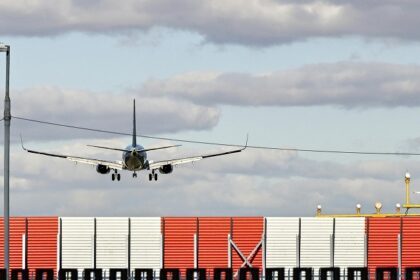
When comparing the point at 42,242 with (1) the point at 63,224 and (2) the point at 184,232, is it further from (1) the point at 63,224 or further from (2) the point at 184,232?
(2) the point at 184,232

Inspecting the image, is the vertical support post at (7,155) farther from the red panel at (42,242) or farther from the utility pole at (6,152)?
the red panel at (42,242)

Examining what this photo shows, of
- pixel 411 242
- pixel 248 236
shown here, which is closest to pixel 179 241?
pixel 248 236

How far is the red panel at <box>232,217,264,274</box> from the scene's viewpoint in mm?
107500

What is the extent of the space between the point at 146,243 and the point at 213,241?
6.40 metres

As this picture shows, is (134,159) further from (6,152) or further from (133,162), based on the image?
(6,152)

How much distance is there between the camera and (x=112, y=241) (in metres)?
107

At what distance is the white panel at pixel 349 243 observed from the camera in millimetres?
108500

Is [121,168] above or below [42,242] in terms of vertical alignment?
above

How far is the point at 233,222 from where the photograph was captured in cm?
10862

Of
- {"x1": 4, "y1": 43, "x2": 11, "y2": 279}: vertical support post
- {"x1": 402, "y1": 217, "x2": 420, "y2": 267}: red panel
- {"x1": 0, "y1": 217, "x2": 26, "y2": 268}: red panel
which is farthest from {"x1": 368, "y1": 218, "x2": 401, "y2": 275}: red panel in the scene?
{"x1": 4, "y1": 43, "x2": 11, "y2": 279}: vertical support post

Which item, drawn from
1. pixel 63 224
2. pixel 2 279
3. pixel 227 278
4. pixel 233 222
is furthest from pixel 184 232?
pixel 2 279

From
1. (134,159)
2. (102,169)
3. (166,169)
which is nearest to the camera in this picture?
(134,159)

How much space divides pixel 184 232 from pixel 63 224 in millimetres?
11445

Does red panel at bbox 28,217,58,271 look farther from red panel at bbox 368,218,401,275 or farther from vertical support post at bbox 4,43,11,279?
vertical support post at bbox 4,43,11,279
